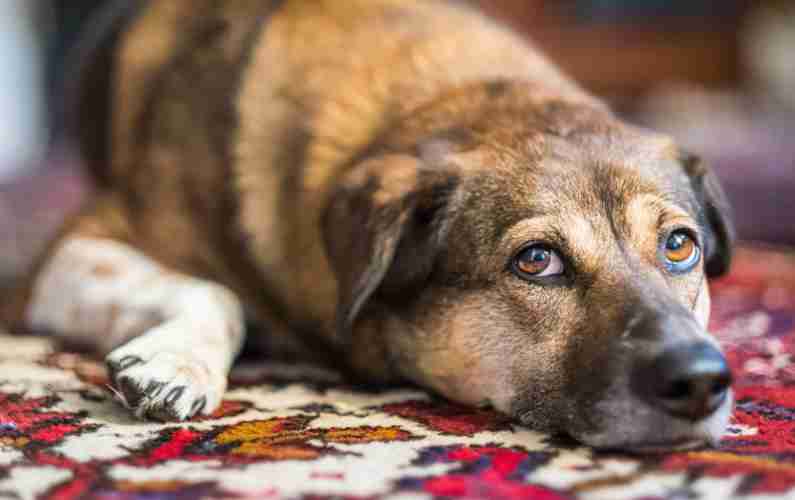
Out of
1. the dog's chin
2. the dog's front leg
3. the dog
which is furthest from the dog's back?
the dog's chin

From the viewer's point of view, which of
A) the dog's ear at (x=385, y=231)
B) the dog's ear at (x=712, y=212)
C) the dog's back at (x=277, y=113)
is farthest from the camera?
the dog's back at (x=277, y=113)

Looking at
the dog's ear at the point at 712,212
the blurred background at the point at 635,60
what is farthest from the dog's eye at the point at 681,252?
the blurred background at the point at 635,60

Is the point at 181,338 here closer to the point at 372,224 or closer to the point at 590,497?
the point at 372,224

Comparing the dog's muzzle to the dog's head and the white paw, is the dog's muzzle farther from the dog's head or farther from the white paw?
the white paw

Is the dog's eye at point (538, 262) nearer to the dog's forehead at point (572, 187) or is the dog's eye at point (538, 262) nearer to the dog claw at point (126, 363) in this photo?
the dog's forehead at point (572, 187)

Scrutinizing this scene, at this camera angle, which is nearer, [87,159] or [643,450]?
[643,450]

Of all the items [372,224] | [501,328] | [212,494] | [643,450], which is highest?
[372,224]

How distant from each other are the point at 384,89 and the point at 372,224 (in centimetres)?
63

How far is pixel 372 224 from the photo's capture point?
2.31m

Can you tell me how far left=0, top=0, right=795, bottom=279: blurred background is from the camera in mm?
8812

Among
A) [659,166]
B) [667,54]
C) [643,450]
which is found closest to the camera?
[643,450]

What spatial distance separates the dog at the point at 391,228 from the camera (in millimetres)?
2029

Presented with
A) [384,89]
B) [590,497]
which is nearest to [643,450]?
[590,497]

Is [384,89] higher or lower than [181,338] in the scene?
higher
